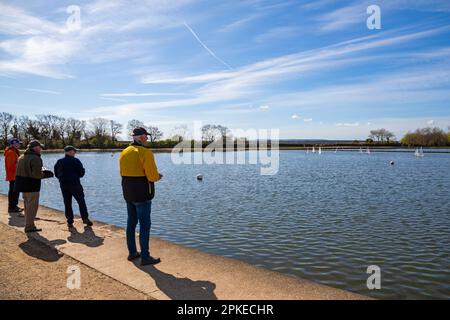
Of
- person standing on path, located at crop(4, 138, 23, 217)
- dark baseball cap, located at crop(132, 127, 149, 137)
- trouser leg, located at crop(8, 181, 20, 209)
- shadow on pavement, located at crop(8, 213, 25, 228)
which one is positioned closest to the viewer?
dark baseball cap, located at crop(132, 127, 149, 137)

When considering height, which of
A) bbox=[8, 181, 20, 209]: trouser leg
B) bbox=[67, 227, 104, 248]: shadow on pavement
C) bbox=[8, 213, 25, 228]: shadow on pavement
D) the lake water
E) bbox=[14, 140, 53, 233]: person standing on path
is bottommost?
the lake water

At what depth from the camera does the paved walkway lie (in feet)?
16.4

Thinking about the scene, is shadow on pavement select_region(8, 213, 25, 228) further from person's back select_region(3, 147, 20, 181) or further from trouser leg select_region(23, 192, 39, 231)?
person's back select_region(3, 147, 20, 181)

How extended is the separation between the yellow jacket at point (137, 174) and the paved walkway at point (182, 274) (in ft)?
4.19

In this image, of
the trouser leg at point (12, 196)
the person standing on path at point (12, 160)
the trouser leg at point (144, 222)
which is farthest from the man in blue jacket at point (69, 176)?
the trouser leg at point (144, 222)

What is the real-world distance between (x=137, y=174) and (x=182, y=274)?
6.13ft

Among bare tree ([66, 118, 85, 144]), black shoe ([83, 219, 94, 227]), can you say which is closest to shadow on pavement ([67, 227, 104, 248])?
black shoe ([83, 219, 94, 227])

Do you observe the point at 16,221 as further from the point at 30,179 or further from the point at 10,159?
the point at 30,179

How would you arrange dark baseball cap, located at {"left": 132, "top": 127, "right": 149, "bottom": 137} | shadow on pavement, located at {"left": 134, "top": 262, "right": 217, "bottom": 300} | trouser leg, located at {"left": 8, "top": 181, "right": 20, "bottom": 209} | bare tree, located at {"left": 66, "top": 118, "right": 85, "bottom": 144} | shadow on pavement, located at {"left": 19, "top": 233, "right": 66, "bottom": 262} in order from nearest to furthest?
shadow on pavement, located at {"left": 134, "top": 262, "right": 217, "bottom": 300}, dark baseball cap, located at {"left": 132, "top": 127, "right": 149, "bottom": 137}, shadow on pavement, located at {"left": 19, "top": 233, "right": 66, "bottom": 262}, trouser leg, located at {"left": 8, "top": 181, "right": 20, "bottom": 209}, bare tree, located at {"left": 66, "top": 118, "right": 85, "bottom": 144}

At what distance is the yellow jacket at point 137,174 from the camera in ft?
19.9

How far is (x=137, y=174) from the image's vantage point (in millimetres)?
6117

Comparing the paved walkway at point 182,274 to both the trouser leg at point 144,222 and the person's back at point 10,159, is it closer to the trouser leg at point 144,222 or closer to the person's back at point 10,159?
the trouser leg at point 144,222

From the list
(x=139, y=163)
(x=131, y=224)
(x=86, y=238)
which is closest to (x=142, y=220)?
(x=131, y=224)

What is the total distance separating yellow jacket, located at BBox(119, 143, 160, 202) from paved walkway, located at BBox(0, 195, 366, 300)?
50.3 inches
